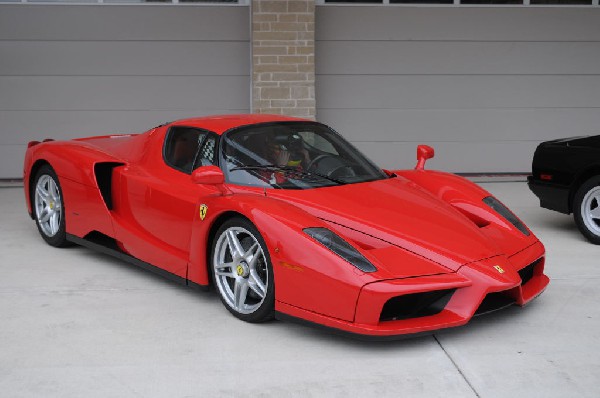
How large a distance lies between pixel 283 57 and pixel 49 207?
4.09 meters

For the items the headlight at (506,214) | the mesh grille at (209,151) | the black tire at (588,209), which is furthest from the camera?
the black tire at (588,209)

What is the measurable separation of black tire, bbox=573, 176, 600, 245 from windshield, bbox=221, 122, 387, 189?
6.77 feet

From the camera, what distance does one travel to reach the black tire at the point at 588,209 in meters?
6.70

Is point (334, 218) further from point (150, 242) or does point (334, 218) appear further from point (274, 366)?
point (150, 242)

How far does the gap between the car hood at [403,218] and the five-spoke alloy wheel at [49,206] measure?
2.23 m

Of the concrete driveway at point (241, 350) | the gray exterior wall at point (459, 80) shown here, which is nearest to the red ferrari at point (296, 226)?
the concrete driveway at point (241, 350)

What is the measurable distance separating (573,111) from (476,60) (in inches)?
55.4

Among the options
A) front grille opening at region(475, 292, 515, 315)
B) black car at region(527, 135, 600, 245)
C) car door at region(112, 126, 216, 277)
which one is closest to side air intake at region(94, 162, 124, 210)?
car door at region(112, 126, 216, 277)

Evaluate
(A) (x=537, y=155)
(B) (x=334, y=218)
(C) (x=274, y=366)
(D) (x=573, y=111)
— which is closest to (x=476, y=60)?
(D) (x=573, y=111)

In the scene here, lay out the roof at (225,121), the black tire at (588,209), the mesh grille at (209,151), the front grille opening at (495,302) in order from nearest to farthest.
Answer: the front grille opening at (495,302) < the mesh grille at (209,151) < the roof at (225,121) < the black tire at (588,209)

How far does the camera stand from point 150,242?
214 inches

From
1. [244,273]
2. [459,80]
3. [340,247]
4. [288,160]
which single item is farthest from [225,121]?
[459,80]

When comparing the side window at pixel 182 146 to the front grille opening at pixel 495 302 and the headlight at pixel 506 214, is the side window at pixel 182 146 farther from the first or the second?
the front grille opening at pixel 495 302

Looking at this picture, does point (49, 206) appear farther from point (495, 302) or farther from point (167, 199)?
point (495, 302)
